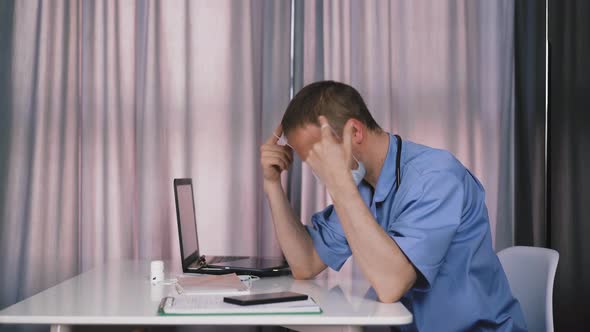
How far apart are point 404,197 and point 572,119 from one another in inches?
54.4

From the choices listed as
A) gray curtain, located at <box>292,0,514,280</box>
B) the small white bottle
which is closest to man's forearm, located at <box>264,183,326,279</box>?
the small white bottle

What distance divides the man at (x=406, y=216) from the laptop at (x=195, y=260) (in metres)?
0.26

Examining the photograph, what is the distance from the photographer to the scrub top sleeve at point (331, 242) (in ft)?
6.48

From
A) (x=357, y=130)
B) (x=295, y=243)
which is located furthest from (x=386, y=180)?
(x=295, y=243)

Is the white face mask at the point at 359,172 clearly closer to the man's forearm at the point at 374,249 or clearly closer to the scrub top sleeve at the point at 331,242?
the scrub top sleeve at the point at 331,242

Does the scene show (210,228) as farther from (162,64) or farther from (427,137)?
(427,137)

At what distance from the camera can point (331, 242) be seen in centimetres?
200

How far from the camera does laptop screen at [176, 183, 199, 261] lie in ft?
6.98

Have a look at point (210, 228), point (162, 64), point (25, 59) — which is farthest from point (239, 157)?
point (25, 59)

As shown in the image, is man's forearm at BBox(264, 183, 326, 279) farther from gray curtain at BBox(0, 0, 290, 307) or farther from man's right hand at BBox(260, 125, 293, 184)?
gray curtain at BBox(0, 0, 290, 307)

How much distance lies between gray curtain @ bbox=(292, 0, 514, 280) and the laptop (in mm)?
672

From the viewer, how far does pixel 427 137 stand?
2.94 m

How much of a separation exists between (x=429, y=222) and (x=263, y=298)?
0.45 m

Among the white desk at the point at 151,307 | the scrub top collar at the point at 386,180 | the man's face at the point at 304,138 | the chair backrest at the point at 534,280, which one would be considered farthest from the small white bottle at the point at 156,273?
the chair backrest at the point at 534,280
